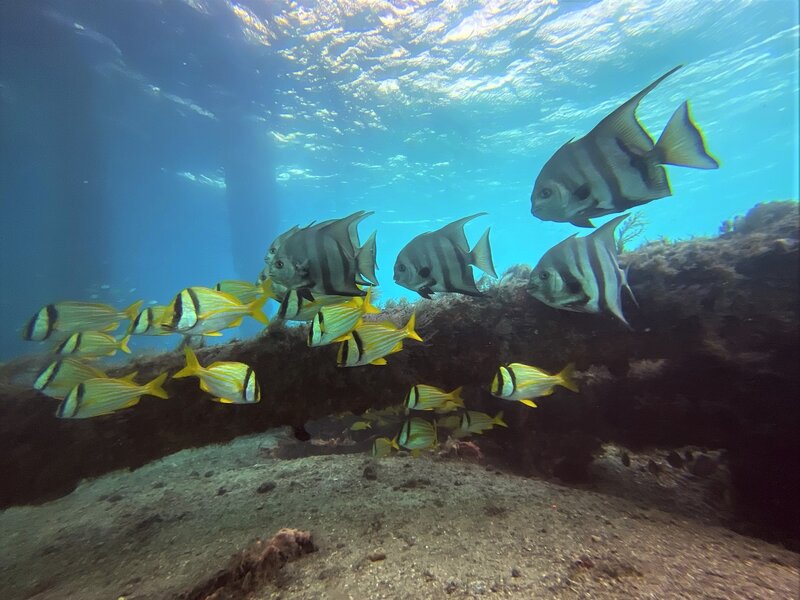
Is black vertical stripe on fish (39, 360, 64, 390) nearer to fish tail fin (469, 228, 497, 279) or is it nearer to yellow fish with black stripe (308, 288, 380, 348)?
yellow fish with black stripe (308, 288, 380, 348)

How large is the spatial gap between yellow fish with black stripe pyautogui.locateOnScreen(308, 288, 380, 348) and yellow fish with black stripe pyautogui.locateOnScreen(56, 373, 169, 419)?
154cm

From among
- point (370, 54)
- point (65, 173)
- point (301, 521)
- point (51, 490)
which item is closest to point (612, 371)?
point (301, 521)

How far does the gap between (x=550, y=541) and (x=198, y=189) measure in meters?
42.6

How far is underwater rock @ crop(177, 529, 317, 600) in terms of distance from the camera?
7.80 feet

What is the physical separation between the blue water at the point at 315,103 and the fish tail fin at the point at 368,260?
711 cm

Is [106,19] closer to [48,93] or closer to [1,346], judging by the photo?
[48,93]

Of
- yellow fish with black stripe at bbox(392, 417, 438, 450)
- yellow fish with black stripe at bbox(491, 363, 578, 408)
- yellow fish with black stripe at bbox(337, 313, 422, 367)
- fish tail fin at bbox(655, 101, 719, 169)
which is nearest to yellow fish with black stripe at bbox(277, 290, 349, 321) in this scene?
yellow fish with black stripe at bbox(337, 313, 422, 367)

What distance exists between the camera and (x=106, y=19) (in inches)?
622

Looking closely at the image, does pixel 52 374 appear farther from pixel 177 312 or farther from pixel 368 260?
pixel 368 260

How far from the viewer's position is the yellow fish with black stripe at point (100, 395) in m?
3.07

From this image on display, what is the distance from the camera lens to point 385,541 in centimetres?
293

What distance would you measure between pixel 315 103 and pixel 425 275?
77.2 ft

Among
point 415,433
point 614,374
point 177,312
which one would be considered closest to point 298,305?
point 177,312

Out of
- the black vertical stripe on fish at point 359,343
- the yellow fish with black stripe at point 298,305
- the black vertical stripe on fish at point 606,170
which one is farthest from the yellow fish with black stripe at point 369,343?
the black vertical stripe on fish at point 606,170
